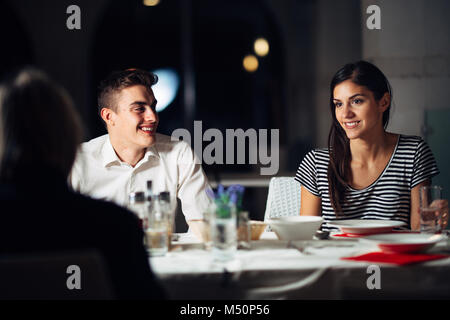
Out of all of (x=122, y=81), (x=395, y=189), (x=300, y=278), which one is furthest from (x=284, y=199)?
(x=300, y=278)

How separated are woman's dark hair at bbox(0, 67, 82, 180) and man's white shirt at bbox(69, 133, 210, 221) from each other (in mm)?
1360

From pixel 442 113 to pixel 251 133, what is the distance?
3.02 metres

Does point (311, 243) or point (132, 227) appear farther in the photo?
point (311, 243)

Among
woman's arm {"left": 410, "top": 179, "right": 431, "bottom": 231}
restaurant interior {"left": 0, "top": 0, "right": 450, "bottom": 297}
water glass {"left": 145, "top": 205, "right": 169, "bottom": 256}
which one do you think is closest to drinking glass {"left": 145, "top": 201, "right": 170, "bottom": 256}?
water glass {"left": 145, "top": 205, "right": 169, "bottom": 256}

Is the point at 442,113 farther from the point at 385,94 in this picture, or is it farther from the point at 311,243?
the point at 311,243

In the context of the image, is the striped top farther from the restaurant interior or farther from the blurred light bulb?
the blurred light bulb

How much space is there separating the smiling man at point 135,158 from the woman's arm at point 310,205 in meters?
0.47

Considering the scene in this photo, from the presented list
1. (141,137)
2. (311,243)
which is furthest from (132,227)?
(141,137)

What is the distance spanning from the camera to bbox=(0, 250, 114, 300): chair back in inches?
43.1

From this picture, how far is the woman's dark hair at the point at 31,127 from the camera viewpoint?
3.90ft

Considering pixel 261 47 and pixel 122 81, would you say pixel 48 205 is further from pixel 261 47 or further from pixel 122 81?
pixel 261 47

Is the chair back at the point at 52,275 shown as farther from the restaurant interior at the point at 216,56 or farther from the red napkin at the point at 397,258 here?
the restaurant interior at the point at 216,56

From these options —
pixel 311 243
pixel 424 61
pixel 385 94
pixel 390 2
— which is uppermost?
pixel 390 2

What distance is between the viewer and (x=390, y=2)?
12.9 feet
